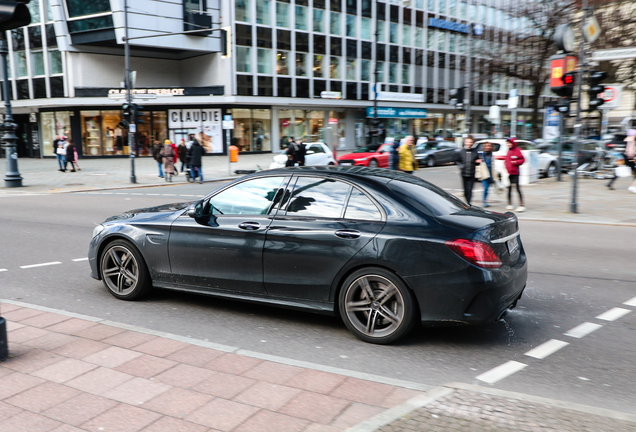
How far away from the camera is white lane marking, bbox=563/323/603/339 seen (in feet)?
16.8

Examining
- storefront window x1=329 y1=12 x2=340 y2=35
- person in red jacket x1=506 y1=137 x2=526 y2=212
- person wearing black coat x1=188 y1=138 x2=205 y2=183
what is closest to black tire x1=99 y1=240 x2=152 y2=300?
person in red jacket x1=506 y1=137 x2=526 y2=212

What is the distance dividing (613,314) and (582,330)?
29.5 inches

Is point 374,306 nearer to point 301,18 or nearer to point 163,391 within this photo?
point 163,391

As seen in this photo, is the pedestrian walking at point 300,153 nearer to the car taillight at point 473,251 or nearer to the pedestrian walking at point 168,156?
the pedestrian walking at point 168,156

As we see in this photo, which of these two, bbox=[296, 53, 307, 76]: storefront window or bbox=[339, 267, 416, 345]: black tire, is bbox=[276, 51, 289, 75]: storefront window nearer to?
bbox=[296, 53, 307, 76]: storefront window

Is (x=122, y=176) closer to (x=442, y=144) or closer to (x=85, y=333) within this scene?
(x=442, y=144)

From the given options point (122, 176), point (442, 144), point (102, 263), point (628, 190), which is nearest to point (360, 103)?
point (442, 144)

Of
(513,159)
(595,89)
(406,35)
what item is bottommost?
(513,159)

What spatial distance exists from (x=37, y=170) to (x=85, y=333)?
2955 centimetres

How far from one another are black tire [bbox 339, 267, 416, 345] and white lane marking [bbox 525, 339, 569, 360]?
1.00 m

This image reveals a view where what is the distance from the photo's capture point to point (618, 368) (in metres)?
4.34

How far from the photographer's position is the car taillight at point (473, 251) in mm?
4520

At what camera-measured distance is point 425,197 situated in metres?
5.12

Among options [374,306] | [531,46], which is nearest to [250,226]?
[374,306]
